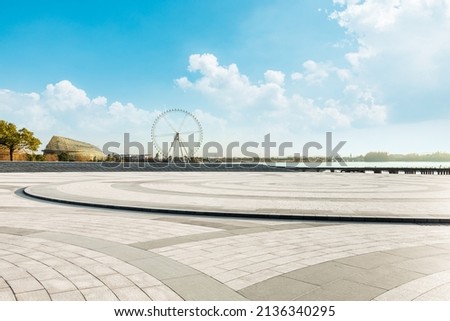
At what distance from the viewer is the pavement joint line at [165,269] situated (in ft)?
15.3

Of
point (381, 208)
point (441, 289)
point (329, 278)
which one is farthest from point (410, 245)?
point (381, 208)

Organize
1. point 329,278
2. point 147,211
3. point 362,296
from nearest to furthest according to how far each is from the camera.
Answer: point 362,296
point 329,278
point 147,211

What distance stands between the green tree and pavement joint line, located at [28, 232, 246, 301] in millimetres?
65643

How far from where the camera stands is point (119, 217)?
11133 mm

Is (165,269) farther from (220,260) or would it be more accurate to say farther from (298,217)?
(298,217)

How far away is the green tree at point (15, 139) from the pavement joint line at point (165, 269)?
215ft

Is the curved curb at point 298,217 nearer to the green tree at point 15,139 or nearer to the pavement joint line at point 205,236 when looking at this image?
the pavement joint line at point 205,236

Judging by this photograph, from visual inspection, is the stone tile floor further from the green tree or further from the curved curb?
the green tree

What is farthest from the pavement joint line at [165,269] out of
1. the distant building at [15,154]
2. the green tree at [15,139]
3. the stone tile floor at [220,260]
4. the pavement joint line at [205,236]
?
the distant building at [15,154]

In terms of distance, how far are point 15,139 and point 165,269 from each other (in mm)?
69526

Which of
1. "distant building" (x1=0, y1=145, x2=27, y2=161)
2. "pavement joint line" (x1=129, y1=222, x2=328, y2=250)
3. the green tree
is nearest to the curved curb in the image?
"pavement joint line" (x1=129, y1=222, x2=328, y2=250)

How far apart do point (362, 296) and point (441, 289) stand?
A: 1.32 metres
